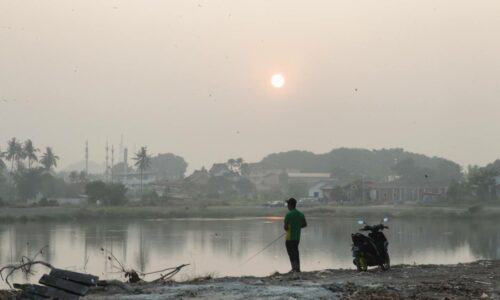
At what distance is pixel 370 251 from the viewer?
1078 centimetres

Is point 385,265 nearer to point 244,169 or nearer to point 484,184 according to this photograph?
point 484,184

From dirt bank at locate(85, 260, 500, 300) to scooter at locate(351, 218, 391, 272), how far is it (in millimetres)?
157

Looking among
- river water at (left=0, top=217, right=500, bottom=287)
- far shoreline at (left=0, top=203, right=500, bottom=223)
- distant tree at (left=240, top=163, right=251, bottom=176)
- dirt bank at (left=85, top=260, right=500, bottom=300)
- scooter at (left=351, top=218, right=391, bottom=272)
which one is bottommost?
river water at (left=0, top=217, right=500, bottom=287)

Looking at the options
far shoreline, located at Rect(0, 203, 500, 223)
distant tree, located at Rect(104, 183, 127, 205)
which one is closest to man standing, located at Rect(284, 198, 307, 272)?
far shoreline, located at Rect(0, 203, 500, 223)

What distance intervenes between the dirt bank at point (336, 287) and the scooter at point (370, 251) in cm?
16

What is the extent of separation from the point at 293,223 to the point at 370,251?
1.43 metres

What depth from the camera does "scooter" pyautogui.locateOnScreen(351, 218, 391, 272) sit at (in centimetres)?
1068

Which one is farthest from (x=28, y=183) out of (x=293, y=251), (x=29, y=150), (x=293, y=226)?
(x=293, y=226)

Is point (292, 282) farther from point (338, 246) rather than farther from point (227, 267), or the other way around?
point (338, 246)

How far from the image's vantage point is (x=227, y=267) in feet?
70.8

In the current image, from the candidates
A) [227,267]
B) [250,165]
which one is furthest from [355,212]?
[250,165]

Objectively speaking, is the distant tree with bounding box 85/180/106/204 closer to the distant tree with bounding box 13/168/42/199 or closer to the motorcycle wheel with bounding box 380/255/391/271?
the distant tree with bounding box 13/168/42/199

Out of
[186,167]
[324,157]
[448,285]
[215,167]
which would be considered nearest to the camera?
[448,285]

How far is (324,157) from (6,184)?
75.8m
